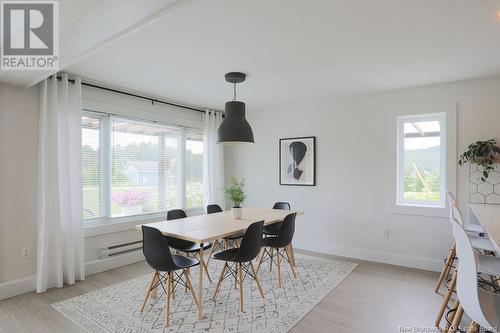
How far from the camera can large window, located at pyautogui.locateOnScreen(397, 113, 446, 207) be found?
398cm

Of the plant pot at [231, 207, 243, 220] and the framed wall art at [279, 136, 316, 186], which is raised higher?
the framed wall art at [279, 136, 316, 186]

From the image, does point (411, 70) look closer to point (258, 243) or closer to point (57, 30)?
point (258, 243)

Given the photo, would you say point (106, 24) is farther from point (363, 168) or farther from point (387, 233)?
point (387, 233)

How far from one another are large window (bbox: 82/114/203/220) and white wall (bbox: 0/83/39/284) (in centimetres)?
59

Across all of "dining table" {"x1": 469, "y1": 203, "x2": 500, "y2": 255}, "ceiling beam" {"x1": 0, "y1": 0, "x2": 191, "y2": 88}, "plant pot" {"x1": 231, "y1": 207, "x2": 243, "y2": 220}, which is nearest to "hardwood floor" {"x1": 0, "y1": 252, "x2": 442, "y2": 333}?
"dining table" {"x1": 469, "y1": 203, "x2": 500, "y2": 255}

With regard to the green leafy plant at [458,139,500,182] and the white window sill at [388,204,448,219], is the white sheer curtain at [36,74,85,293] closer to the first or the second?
the white window sill at [388,204,448,219]

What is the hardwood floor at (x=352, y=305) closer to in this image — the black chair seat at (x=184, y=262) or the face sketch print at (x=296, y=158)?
the black chair seat at (x=184, y=262)

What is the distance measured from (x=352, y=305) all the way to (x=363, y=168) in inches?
83.8

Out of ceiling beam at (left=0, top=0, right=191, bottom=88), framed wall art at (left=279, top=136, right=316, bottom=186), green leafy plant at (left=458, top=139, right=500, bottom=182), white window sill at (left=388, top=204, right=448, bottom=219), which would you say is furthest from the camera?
framed wall art at (left=279, top=136, right=316, bottom=186)

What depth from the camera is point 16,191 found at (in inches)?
127

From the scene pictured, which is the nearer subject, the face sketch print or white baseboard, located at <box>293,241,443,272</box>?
white baseboard, located at <box>293,241,443,272</box>

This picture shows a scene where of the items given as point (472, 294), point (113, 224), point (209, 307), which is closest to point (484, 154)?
point (472, 294)

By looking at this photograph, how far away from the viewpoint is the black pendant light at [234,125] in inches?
138

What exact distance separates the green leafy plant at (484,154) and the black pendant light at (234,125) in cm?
261
